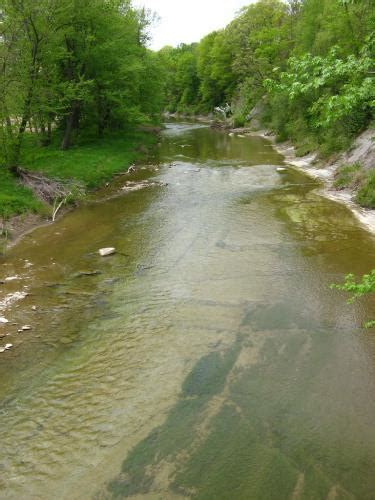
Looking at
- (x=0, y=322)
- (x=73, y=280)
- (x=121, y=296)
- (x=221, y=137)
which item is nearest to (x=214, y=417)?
(x=121, y=296)

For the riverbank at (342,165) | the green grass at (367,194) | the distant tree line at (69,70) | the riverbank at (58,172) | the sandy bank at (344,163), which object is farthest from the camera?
the distant tree line at (69,70)

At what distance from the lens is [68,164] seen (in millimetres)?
25328

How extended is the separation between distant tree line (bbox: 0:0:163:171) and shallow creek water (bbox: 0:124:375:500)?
836cm

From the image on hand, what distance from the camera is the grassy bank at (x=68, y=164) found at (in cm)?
1866

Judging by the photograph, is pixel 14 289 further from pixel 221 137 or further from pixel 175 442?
pixel 221 137

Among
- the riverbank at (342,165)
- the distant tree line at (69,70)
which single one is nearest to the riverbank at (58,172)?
the distant tree line at (69,70)

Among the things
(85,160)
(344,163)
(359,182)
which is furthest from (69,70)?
(359,182)

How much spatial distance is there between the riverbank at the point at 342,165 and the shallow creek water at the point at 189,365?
1.36 m

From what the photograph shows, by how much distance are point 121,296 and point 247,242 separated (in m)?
5.65

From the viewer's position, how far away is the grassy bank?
18656 mm

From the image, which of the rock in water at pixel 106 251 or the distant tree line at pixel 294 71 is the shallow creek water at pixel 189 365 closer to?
the rock in water at pixel 106 251

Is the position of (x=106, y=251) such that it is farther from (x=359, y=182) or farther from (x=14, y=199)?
(x=359, y=182)

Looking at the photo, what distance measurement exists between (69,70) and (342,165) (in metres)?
19.7

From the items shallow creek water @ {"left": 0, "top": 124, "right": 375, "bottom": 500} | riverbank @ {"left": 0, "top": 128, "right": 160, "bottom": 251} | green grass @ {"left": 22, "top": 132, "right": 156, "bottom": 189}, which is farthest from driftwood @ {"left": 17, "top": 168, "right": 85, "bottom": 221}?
shallow creek water @ {"left": 0, "top": 124, "right": 375, "bottom": 500}
